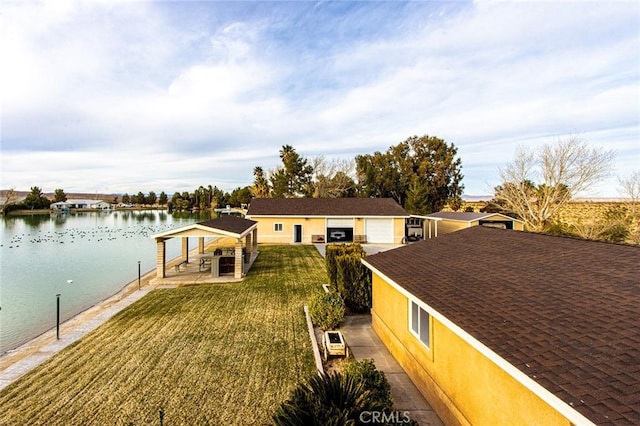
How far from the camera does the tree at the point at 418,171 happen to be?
1795 inches

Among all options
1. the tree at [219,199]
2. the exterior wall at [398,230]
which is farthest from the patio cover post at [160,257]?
the tree at [219,199]

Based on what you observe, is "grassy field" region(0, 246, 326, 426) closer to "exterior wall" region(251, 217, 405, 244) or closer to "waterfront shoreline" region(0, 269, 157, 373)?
"waterfront shoreline" region(0, 269, 157, 373)

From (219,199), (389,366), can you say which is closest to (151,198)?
(219,199)

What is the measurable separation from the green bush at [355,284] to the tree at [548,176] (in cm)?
2218

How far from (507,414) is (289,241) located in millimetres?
25427

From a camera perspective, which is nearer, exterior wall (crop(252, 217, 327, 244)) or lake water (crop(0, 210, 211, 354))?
lake water (crop(0, 210, 211, 354))

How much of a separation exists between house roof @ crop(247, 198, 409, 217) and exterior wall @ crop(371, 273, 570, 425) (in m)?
21.4

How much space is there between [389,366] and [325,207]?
23.2m

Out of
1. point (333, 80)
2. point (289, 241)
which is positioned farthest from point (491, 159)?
point (289, 241)

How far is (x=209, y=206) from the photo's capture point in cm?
9700

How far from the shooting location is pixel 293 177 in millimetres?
52031

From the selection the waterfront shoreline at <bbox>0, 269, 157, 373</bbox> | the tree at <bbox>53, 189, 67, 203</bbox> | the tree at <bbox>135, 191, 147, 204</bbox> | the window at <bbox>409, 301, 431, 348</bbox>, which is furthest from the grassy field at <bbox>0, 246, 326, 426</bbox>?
the tree at <bbox>135, 191, 147, 204</bbox>

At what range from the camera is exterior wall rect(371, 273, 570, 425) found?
3.44 m

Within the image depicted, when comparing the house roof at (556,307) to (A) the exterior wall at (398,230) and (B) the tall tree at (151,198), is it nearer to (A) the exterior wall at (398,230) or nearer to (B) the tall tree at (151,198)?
(A) the exterior wall at (398,230)
